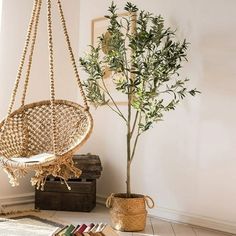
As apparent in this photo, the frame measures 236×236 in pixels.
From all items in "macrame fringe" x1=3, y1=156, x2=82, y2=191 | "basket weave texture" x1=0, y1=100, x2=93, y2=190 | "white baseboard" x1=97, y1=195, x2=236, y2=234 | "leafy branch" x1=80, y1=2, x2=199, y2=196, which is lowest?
"white baseboard" x1=97, y1=195, x2=236, y2=234

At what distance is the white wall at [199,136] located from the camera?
2844mm

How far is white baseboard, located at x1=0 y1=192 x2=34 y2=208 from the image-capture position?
3.44 metres

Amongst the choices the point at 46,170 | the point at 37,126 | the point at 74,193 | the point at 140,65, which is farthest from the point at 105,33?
the point at 46,170

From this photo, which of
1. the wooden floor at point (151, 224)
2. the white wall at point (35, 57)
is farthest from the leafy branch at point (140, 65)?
the white wall at point (35, 57)

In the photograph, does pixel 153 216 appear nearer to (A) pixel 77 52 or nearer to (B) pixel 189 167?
(B) pixel 189 167

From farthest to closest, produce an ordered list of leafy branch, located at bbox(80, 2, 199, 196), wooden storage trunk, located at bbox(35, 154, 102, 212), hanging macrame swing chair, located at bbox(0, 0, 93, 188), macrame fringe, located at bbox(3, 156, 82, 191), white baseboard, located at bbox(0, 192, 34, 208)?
1. white baseboard, located at bbox(0, 192, 34, 208)
2. wooden storage trunk, located at bbox(35, 154, 102, 212)
3. leafy branch, located at bbox(80, 2, 199, 196)
4. hanging macrame swing chair, located at bbox(0, 0, 93, 188)
5. macrame fringe, located at bbox(3, 156, 82, 191)

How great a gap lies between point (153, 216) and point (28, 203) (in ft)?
3.86

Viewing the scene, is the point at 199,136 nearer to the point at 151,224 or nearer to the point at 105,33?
the point at 151,224

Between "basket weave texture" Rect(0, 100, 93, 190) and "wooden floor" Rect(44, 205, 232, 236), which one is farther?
"wooden floor" Rect(44, 205, 232, 236)

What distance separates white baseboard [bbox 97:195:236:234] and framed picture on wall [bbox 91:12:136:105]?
1021 millimetres

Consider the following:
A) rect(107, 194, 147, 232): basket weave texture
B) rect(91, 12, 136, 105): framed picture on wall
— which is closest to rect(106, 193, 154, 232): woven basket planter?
rect(107, 194, 147, 232): basket weave texture

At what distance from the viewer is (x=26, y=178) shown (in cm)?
362

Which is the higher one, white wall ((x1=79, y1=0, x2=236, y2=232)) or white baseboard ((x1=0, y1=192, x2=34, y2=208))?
white wall ((x1=79, y1=0, x2=236, y2=232))

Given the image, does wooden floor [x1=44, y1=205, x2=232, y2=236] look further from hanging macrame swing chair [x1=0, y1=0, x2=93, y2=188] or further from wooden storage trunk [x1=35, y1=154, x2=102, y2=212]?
hanging macrame swing chair [x1=0, y1=0, x2=93, y2=188]
